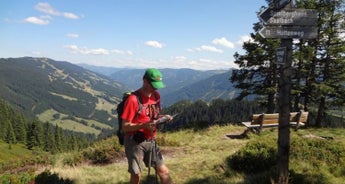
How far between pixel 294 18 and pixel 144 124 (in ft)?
10.4

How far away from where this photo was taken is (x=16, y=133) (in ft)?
396

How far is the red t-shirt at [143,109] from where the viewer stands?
5.50m

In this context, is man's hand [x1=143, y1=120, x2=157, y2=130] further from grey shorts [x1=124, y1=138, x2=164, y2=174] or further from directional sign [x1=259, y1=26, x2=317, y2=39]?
directional sign [x1=259, y1=26, x2=317, y2=39]

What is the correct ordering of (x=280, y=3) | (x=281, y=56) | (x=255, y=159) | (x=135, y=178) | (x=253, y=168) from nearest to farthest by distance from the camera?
(x=135, y=178)
(x=281, y=56)
(x=280, y=3)
(x=253, y=168)
(x=255, y=159)

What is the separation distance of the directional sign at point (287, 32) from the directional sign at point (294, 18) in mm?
85

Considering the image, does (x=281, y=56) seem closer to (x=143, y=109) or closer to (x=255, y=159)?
(x=143, y=109)

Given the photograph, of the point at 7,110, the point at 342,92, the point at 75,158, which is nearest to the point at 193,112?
the point at 7,110

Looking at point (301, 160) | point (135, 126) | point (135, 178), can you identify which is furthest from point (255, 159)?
point (135, 126)

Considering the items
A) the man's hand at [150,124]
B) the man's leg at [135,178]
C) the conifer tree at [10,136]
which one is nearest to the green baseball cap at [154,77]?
the man's hand at [150,124]

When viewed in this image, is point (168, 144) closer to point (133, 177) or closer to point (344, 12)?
point (133, 177)

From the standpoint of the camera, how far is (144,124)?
5.45m

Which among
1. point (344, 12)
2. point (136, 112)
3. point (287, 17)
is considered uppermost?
point (344, 12)

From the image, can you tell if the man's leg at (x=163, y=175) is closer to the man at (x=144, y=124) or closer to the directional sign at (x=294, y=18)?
the man at (x=144, y=124)

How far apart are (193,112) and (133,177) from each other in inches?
6989
